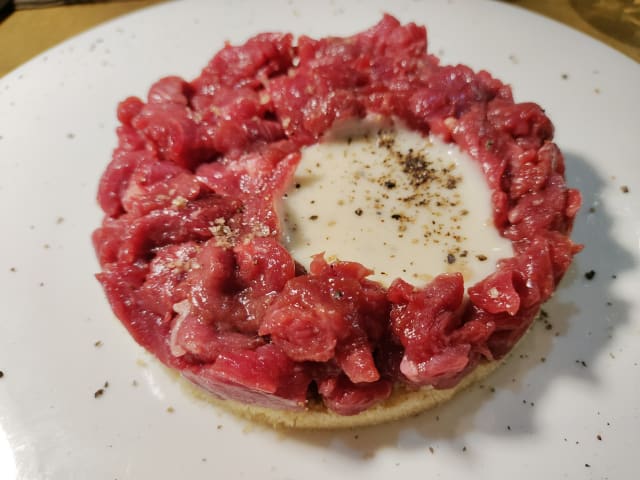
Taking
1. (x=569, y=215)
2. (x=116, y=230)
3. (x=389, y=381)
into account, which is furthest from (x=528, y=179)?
(x=116, y=230)

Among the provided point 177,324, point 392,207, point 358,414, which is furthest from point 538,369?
point 177,324

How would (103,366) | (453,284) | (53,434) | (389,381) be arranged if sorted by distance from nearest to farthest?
(453,284)
(389,381)
(53,434)
(103,366)

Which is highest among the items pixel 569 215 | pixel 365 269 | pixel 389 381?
pixel 569 215

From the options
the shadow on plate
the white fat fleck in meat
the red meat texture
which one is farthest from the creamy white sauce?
the shadow on plate

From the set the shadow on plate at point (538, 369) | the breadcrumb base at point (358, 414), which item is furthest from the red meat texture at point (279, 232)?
the shadow on plate at point (538, 369)

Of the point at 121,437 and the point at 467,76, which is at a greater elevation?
the point at 467,76

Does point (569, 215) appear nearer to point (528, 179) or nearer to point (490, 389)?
point (528, 179)

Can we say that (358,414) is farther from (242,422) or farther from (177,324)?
(177,324)
